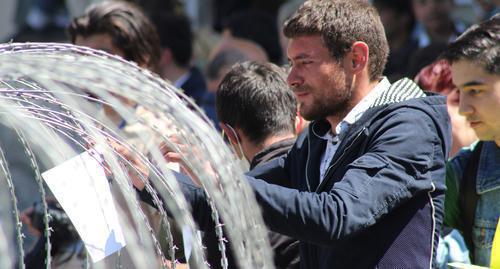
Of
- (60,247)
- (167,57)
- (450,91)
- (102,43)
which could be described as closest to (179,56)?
(167,57)

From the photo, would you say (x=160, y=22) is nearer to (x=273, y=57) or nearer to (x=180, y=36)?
(x=180, y=36)

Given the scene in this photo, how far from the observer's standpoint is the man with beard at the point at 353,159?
8.10 ft

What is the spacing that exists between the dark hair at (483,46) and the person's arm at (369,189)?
530 millimetres

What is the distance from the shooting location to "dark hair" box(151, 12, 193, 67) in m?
5.74

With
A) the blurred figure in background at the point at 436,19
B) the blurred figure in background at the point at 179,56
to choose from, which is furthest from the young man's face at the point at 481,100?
the blurred figure in background at the point at 436,19

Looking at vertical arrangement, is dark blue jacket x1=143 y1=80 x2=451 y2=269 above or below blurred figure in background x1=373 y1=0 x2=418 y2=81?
below

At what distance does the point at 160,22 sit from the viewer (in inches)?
235

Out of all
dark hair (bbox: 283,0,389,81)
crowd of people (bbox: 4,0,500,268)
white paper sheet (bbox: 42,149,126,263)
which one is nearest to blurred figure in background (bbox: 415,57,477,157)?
crowd of people (bbox: 4,0,500,268)

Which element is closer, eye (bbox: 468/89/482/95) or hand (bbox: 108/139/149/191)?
hand (bbox: 108/139/149/191)

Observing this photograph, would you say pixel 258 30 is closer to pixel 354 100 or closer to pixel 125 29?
pixel 125 29

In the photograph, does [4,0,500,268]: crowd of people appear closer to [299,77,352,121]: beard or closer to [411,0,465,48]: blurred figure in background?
[299,77,352,121]: beard

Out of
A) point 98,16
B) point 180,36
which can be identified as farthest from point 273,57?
point 98,16

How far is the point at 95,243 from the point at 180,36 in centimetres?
336

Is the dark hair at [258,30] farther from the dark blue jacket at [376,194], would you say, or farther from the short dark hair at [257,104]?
the dark blue jacket at [376,194]
